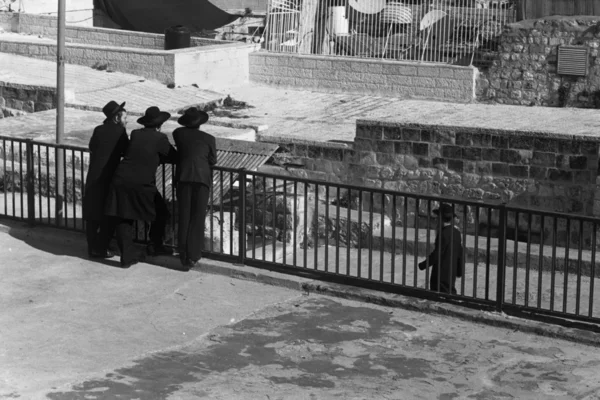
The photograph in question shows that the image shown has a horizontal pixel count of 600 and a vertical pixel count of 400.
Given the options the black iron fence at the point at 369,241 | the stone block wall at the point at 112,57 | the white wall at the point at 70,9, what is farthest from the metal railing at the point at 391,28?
the black iron fence at the point at 369,241

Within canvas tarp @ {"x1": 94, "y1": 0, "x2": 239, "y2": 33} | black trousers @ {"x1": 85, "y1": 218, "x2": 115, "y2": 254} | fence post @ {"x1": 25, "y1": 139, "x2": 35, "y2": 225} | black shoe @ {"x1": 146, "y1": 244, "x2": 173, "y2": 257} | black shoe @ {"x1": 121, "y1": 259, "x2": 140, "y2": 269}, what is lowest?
black shoe @ {"x1": 121, "y1": 259, "x2": 140, "y2": 269}

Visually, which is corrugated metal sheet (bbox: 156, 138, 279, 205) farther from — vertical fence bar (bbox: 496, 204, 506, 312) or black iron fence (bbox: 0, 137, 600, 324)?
vertical fence bar (bbox: 496, 204, 506, 312)

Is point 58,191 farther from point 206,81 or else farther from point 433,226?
point 206,81

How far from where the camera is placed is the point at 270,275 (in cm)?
974

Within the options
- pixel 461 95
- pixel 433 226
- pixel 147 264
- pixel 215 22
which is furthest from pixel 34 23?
pixel 147 264

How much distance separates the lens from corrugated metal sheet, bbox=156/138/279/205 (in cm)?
1080

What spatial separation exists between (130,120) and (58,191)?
4513 millimetres

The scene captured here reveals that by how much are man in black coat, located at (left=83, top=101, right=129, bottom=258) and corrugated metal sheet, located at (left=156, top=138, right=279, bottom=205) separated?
1.69 feet

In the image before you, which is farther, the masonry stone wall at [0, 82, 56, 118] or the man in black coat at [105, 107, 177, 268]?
the masonry stone wall at [0, 82, 56, 118]

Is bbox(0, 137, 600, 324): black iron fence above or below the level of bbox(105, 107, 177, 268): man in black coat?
below

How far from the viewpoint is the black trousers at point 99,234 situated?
33.4 ft

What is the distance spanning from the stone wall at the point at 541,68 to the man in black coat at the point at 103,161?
439 inches

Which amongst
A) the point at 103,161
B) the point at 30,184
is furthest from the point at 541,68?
the point at 103,161

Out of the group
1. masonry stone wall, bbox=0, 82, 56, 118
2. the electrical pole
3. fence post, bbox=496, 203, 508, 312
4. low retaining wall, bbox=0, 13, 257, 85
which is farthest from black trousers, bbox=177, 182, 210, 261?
low retaining wall, bbox=0, 13, 257, 85
